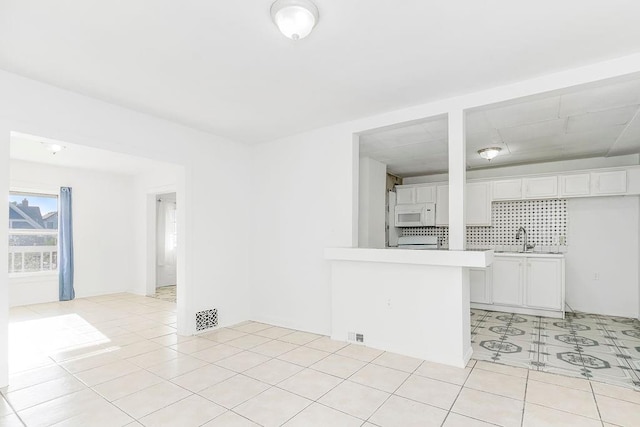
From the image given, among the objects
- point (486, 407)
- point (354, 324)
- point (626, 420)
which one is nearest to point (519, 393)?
point (486, 407)

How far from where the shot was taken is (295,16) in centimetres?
201

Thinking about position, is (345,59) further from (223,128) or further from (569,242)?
(569,242)

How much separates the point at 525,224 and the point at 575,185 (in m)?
0.97

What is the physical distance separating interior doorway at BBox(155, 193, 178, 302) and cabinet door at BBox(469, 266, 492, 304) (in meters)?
6.59

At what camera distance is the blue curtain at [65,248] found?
20.6 feet

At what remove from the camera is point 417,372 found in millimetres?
3031

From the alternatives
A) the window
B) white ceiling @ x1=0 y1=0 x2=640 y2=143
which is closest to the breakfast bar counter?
white ceiling @ x1=0 y1=0 x2=640 y2=143

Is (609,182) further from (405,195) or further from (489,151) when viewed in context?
(405,195)

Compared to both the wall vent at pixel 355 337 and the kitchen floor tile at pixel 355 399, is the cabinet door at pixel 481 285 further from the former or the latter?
the kitchen floor tile at pixel 355 399

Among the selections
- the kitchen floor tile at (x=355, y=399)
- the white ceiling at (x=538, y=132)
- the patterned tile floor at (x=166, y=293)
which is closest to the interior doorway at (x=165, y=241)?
the patterned tile floor at (x=166, y=293)

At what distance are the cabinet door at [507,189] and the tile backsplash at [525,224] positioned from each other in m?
0.27

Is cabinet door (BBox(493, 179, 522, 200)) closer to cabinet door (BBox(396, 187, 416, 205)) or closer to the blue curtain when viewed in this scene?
cabinet door (BBox(396, 187, 416, 205))

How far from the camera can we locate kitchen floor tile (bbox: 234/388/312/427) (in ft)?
7.47

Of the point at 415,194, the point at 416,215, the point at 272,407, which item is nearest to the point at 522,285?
the point at 416,215
